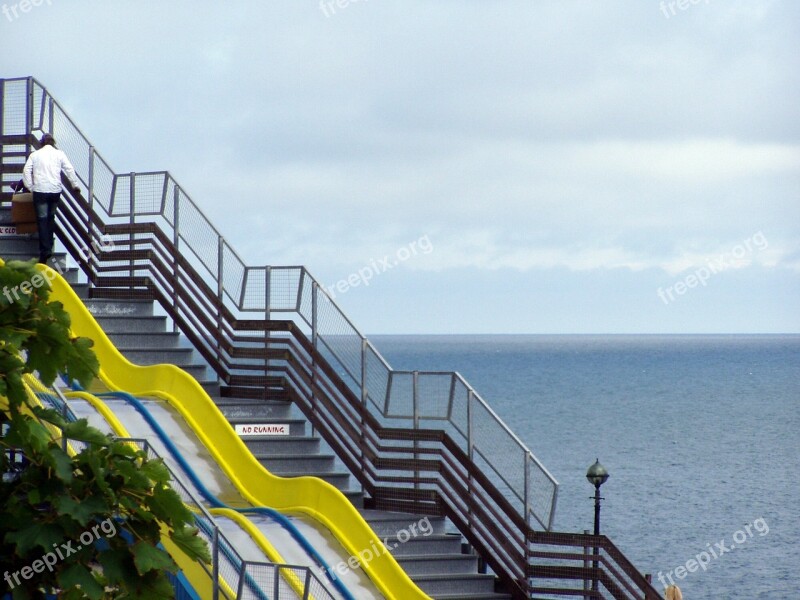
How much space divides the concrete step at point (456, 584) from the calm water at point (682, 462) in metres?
24.6

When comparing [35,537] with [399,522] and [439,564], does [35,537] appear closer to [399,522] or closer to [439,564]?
[439,564]

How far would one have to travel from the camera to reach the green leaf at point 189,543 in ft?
25.1

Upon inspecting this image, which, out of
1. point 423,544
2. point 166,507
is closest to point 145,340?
point 423,544

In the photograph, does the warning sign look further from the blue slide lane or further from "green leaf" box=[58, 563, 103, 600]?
"green leaf" box=[58, 563, 103, 600]

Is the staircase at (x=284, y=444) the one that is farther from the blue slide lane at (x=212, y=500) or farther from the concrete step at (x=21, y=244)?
the blue slide lane at (x=212, y=500)

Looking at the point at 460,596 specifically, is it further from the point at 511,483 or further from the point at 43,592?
the point at 43,592

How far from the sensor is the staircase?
1645 centimetres

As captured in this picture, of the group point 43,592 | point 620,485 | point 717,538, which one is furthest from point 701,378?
point 43,592

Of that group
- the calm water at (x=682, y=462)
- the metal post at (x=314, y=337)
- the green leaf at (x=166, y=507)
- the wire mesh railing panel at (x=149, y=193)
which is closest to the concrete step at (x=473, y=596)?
the metal post at (x=314, y=337)

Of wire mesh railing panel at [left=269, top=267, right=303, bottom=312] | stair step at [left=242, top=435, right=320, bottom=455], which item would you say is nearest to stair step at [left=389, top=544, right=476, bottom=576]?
stair step at [left=242, top=435, right=320, bottom=455]

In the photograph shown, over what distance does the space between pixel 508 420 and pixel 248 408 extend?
275 feet

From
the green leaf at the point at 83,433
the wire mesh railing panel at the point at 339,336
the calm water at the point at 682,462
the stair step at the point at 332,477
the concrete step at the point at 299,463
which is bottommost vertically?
the green leaf at the point at 83,433

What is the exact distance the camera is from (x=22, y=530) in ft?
23.3

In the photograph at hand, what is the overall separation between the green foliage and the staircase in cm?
886
